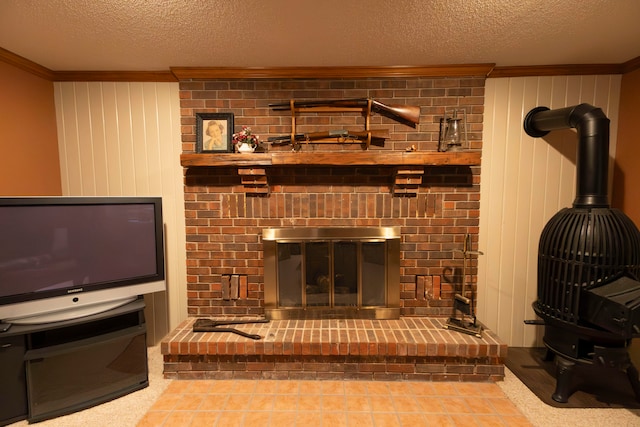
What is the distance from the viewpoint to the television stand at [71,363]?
5.66ft

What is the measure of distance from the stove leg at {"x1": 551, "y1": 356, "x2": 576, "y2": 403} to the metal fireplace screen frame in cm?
103

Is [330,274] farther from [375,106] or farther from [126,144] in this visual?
[126,144]

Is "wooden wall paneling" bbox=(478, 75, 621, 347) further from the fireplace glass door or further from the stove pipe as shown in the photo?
the fireplace glass door

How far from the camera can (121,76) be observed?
244cm

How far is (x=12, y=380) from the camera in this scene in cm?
172

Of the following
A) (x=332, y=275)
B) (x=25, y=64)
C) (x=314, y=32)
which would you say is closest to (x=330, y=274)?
(x=332, y=275)

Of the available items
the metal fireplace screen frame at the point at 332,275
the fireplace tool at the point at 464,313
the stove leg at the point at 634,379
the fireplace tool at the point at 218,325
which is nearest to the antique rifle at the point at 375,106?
the metal fireplace screen frame at the point at 332,275

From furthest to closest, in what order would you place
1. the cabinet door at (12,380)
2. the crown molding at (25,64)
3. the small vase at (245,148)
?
the small vase at (245,148) → the crown molding at (25,64) → the cabinet door at (12,380)

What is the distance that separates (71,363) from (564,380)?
2.92m

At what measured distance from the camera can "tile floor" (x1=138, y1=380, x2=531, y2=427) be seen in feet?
5.78

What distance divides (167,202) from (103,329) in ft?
3.29

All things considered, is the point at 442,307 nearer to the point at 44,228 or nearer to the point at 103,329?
the point at 103,329

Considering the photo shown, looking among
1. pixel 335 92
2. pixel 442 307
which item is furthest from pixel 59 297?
pixel 442 307

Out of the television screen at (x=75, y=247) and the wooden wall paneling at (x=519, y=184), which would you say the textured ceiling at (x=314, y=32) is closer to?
the wooden wall paneling at (x=519, y=184)
